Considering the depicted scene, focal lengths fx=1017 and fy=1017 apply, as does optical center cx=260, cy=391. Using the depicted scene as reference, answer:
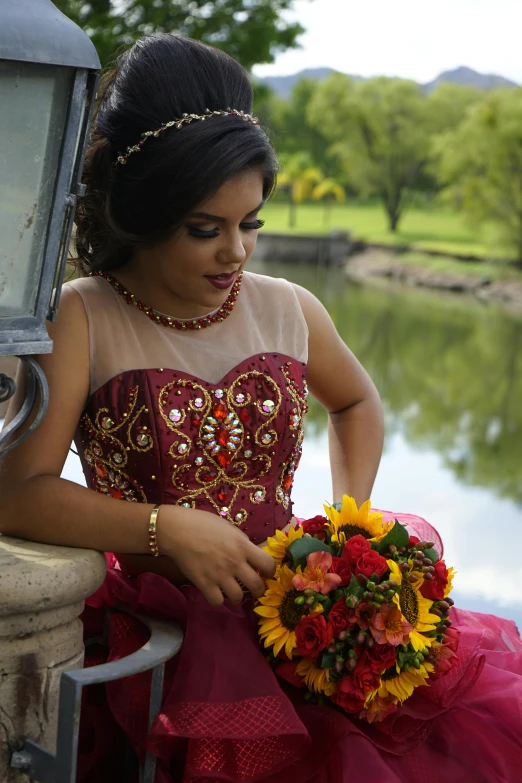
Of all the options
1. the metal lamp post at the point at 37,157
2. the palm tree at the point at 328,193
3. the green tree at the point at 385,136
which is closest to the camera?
the metal lamp post at the point at 37,157

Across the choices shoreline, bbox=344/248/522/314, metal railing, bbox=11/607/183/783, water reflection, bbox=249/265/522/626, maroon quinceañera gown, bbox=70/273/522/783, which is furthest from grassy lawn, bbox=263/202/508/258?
metal railing, bbox=11/607/183/783

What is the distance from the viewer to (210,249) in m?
1.53

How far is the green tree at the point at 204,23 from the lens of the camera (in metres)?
8.50

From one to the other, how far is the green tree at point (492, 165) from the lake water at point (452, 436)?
20.5 ft

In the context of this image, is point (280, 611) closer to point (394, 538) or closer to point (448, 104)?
point (394, 538)

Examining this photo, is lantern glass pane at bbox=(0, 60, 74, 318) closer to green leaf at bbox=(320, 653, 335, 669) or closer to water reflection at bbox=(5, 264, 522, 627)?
green leaf at bbox=(320, 653, 335, 669)

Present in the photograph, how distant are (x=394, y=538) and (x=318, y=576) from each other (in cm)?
14

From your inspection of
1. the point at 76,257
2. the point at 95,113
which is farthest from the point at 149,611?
the point at 95,113

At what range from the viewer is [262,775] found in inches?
55.5

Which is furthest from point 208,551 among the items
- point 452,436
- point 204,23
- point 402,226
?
point 402,226

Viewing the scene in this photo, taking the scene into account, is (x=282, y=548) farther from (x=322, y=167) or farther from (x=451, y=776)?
(x=322, y=167)

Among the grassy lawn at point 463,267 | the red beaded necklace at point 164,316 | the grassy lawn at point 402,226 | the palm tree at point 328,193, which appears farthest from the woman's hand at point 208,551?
the palm tree at point 328,193

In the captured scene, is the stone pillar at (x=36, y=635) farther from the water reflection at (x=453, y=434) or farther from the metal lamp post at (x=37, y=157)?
the water reflection at (x=453, y=434)

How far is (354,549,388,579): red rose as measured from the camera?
4.78ft
